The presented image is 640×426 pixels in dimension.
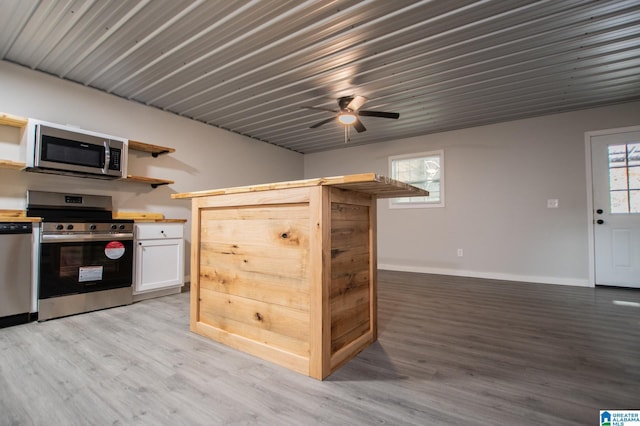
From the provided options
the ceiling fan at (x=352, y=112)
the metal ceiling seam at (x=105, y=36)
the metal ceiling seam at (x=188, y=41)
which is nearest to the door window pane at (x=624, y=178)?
the ceiling fan at (x=352, y=112)

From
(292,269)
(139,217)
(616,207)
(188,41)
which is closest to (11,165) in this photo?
(139,217)

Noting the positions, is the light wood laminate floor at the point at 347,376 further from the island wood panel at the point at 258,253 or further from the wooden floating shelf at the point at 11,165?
the wooden floating shelf at the point at 11,165

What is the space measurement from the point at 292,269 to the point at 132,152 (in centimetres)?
332

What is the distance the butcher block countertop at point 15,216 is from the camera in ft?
8.04

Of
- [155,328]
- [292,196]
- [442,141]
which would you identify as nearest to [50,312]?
[155,328]

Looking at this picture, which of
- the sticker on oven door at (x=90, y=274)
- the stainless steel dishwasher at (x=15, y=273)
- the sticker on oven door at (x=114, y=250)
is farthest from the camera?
the sticker on oven door at (x=114, y=250)

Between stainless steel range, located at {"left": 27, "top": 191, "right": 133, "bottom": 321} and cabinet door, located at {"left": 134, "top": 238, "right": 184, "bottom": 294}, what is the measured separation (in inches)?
4.4

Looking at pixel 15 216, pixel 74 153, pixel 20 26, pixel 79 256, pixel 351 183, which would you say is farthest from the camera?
pixel 74 153

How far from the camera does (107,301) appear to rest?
9.68 ft

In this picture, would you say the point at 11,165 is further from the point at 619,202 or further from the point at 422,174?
the point at 619,202

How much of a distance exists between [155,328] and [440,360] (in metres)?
2.22

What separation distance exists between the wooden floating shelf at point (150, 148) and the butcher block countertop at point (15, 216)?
1277 millimetres

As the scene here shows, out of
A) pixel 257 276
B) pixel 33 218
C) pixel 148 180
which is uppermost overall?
pixel 148 180

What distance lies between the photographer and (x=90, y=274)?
2.86m
